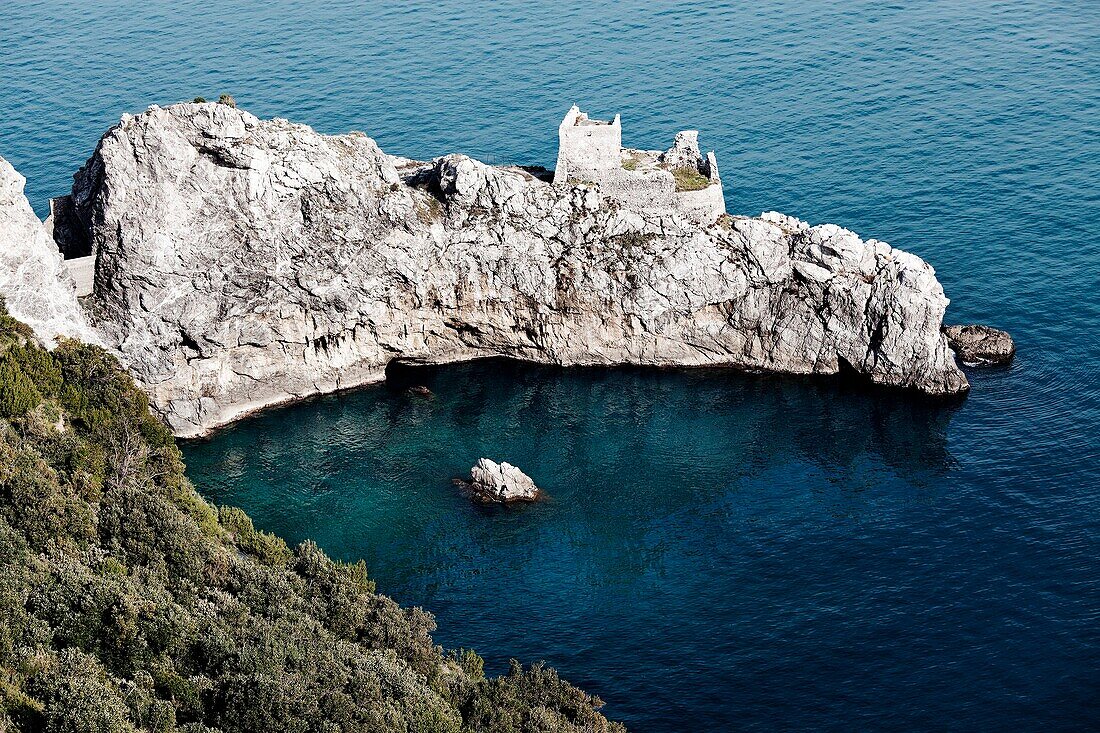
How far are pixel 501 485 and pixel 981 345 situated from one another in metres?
43.1

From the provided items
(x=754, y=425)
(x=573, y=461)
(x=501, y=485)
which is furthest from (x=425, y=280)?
→ (x=754, y=425)

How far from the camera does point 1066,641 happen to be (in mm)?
68938

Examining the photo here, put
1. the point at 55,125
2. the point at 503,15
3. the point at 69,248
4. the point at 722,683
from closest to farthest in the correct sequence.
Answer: the point at 722,683
the point at 69,248
the point at 55,125
the point at 503,15

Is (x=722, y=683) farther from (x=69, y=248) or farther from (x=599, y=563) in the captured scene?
(x=69, y=248)

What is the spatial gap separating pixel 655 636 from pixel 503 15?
382ft

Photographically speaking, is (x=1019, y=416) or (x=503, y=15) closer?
(x=1019, y=416)

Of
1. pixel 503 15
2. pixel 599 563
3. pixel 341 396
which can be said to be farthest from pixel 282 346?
pixel 503 15

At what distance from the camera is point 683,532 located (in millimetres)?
81625

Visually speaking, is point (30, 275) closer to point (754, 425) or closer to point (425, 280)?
point (425, 280)

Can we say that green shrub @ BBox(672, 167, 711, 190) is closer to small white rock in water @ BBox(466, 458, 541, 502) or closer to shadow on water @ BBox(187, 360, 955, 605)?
shadow on water @ BBox(187, 360, 955, 605)

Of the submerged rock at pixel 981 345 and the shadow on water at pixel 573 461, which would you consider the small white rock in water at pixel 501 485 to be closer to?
the shadow on water at pixel 573 461

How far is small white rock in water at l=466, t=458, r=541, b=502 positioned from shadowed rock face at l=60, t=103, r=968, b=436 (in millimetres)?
17743

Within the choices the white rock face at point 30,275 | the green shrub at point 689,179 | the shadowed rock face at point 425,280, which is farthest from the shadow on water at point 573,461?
the green shrub at point 689,179

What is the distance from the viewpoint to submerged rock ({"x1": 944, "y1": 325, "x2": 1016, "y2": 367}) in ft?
316
